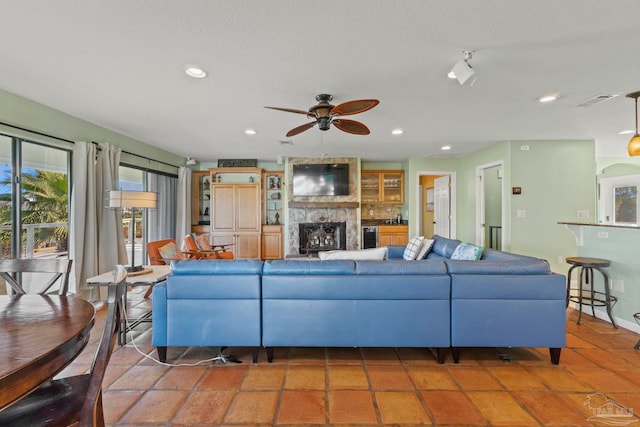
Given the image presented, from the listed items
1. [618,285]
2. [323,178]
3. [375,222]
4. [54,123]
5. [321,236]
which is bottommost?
[618,285]

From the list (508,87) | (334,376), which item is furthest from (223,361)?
(508,87)

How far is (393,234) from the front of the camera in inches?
249

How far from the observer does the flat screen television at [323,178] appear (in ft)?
20.5

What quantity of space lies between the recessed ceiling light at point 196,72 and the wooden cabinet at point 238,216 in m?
3.99

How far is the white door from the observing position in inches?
243

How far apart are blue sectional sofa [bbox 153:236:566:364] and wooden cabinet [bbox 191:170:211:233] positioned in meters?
4.70

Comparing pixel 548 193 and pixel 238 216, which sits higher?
pixel 548 193

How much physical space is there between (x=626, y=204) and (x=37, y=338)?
919 centimetres

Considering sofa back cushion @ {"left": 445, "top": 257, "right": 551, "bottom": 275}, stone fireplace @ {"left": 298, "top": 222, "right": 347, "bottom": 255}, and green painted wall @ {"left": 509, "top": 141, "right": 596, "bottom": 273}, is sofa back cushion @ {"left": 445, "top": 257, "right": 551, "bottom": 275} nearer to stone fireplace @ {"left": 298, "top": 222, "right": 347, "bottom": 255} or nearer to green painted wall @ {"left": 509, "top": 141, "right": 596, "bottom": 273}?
green painted wall @ {"left": 509, "top": 141, "right": 596, "bottom": 273}

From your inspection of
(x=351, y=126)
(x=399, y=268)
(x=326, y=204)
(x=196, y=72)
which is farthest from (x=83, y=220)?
(x=326, y=204)

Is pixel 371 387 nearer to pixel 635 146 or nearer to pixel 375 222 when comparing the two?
pixel 635 146

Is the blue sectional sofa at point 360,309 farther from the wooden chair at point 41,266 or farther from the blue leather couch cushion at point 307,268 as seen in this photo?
the wooden chair at point 41,266

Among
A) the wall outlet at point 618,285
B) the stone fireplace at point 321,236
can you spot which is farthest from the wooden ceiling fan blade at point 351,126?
the stone fireplace at point 321,236

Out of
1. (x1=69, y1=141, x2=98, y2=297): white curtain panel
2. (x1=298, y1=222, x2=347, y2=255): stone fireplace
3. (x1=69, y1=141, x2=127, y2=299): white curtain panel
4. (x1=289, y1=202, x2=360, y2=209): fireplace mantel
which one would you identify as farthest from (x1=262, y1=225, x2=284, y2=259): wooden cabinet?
(x1=69, y1=141, x2=98, y2=297): white curtain panel
